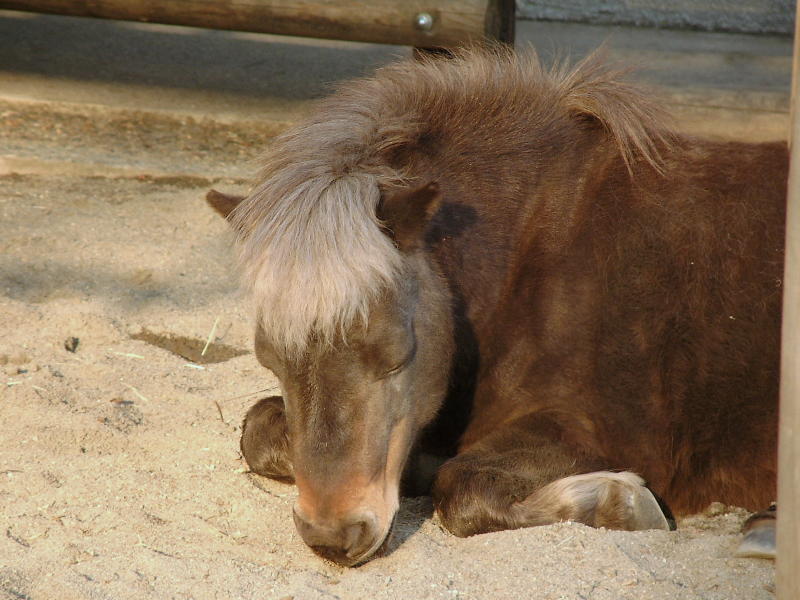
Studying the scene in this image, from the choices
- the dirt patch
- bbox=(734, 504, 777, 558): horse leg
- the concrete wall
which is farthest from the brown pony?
the concrete wall

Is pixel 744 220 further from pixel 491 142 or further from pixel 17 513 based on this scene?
pixel 17 513

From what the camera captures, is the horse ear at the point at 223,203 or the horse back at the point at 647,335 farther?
the horse back at the point at 647,335

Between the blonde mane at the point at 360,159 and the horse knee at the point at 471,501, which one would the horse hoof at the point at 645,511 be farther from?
the blonde mane at the point at 360,159

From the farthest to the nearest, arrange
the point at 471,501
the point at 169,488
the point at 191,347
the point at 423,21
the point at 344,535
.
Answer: the point at 423,21, the point at 191,347, the point at 169,488, the point at 471,501, the point at 344,535

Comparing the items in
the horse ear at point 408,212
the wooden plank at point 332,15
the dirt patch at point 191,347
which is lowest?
the dirt patch at point 191,347

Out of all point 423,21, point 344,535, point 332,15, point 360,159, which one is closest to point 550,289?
point 360,159

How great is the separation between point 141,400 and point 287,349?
119 centimetres

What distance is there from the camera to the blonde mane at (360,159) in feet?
9.04

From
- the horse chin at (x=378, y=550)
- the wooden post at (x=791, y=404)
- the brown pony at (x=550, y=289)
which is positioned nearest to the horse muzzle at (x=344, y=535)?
the horse chin at (x=378, y=550)

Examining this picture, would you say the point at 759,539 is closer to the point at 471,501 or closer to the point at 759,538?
the point at 759,538

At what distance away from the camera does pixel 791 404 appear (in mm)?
1981

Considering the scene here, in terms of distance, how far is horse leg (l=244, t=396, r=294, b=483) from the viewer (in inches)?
129

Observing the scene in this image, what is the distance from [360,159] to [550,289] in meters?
0.72

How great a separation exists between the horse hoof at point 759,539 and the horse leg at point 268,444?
1334mm
